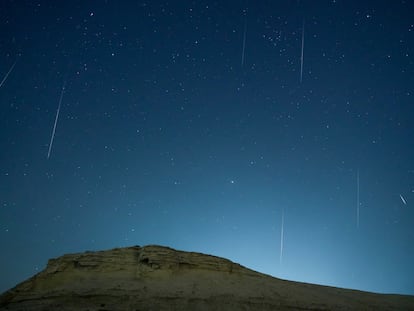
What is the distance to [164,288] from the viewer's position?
81.3ft

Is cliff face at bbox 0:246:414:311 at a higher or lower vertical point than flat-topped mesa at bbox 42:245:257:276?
lower

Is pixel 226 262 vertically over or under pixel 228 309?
over

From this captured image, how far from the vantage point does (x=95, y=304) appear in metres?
21.4

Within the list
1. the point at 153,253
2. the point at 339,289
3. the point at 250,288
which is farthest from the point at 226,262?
the point at 339,289

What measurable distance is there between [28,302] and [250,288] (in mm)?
16512

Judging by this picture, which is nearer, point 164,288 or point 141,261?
→ point 164,288

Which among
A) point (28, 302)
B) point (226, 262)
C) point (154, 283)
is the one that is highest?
point (226, 262)

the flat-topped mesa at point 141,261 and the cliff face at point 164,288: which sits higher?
the flat-topped mesa at point 141,261

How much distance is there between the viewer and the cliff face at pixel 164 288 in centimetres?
2202

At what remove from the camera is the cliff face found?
22.0 metres

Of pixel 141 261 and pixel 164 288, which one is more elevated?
pixel 141 261

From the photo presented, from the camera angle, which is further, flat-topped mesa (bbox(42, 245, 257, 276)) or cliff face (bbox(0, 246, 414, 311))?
flat-topped mesa (bbox(42, 245, 257, 276))

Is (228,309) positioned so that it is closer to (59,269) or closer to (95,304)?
(95,304)

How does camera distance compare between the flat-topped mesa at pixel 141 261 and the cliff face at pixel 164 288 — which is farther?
the flat-topped mesa at pixel 141 261
